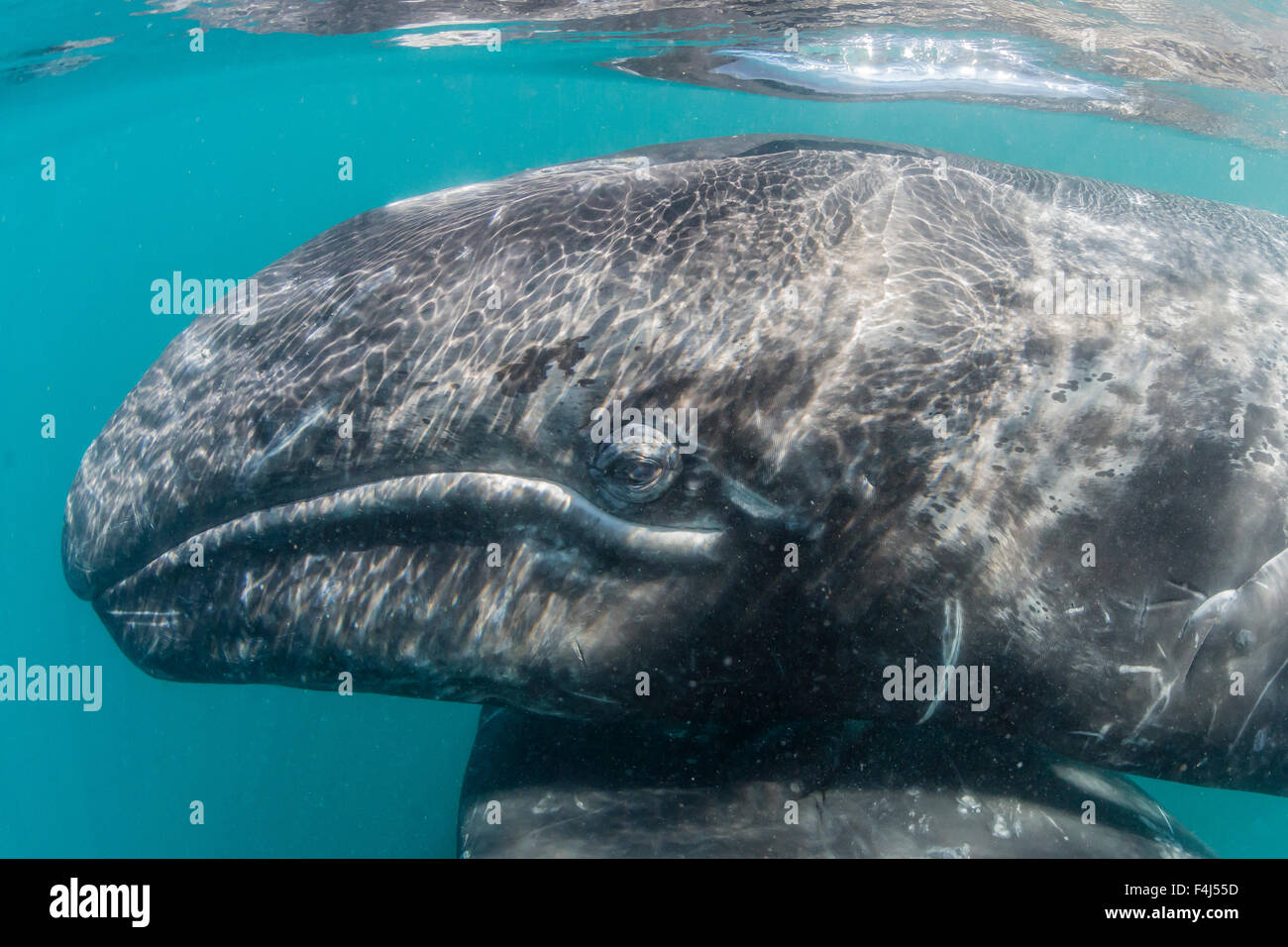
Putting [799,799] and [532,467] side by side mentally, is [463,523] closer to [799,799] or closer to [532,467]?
[532,467]

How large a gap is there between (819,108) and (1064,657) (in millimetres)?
47188

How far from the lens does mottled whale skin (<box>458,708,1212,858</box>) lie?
4230 mm

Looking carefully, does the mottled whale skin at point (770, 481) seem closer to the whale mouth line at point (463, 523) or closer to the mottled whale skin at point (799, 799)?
the whale mouth line at point (463, 523)

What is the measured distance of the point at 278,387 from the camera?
5.02 metres

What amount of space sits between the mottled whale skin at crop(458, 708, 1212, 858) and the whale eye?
1.43 meters

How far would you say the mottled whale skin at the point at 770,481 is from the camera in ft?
13.7

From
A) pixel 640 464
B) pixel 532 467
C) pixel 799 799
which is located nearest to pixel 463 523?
pixel 532 467

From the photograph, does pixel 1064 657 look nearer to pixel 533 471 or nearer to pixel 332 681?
pixel 533 471

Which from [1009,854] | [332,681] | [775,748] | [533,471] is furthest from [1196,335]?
[332,681]

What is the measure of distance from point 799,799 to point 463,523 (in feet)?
8.60

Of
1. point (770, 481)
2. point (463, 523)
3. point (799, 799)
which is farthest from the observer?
point (463, 523)

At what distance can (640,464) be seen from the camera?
4293mm

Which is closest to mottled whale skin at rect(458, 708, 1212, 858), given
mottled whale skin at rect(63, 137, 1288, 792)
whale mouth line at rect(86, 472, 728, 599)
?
mottled whale skin at rect(63, 137, 1288, 792)

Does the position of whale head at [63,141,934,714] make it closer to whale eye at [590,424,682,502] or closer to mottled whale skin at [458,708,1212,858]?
whale eye at [590,424,682,502]
